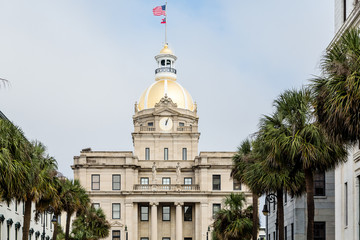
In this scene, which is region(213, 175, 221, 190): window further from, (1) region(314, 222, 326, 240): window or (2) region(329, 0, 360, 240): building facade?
(2) region(329, 0, 360, 240): building facade

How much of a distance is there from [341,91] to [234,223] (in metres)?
31.4

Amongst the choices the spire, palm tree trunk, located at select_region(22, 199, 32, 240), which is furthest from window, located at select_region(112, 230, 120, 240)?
palm tree trunk, located at select_region(22, 199, 32, 240)

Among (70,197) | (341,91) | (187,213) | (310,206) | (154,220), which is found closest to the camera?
(341,91)

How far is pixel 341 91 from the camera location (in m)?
22.5

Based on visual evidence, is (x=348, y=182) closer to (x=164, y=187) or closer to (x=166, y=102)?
(x=164, y=187)

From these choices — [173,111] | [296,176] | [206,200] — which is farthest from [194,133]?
[296,176]

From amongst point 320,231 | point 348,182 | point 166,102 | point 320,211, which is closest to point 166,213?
point 166,102

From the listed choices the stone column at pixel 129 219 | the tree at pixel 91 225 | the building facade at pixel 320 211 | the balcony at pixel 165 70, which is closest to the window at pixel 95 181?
the stone column at pixel 129 219

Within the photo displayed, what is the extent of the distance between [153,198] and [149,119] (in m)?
15.2

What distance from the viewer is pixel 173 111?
10462cm

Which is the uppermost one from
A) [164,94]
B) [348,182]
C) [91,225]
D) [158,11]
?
[158,11]

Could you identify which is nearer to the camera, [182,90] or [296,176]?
[296,176]

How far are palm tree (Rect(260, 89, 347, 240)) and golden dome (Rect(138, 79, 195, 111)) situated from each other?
72.7 metres

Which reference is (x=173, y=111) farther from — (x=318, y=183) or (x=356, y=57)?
(x=356, y=57)
